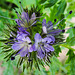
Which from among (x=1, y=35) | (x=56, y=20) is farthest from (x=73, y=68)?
(x=1, y=35)

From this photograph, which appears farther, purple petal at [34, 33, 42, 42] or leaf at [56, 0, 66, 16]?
leaf at [56, 0, 66, 16]

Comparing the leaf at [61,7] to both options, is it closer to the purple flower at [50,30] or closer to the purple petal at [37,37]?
the purple flower at [50,30]

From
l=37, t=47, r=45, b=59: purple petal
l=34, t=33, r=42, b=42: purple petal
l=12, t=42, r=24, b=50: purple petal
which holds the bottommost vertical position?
l=37, t=47, r=45, b=59: purple petal

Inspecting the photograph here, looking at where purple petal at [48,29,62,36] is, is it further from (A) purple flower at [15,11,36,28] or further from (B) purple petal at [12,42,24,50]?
(B) purple petal at [12,42,24,50]

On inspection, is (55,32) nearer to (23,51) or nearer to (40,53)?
(40,53)

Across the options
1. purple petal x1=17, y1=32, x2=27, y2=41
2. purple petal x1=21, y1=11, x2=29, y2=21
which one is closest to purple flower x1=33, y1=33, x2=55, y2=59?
purple petal x1=17, y1=32, x2=27, y2=41

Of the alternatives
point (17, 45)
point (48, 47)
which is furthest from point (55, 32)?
point (17, 45)

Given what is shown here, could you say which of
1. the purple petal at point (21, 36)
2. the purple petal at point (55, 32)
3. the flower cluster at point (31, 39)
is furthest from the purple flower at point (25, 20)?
the purple petal at point (55, 32)

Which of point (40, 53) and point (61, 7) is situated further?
point (61, 7)
